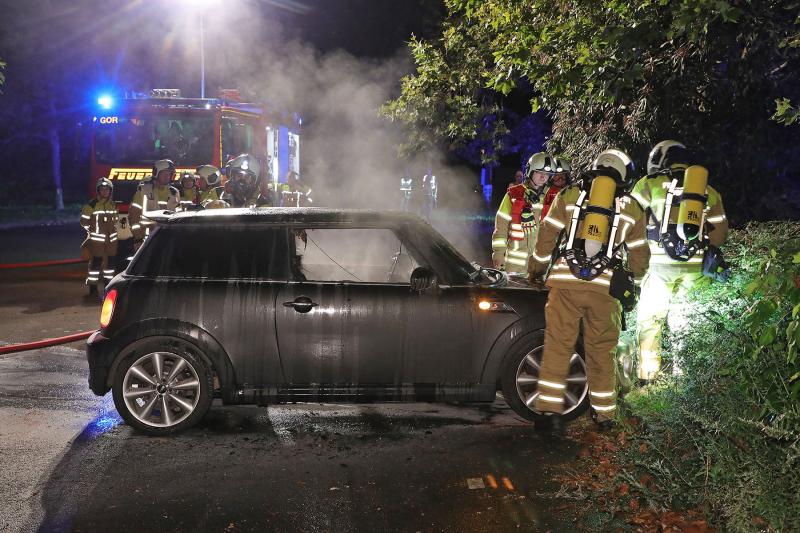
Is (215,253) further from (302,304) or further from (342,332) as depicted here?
(342,332)

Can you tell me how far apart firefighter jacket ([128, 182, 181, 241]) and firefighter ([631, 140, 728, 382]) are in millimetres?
7481

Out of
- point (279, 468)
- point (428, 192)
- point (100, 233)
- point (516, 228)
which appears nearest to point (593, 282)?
point (279, 468)

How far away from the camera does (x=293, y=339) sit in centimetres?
583

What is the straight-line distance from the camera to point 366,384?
5871 mm

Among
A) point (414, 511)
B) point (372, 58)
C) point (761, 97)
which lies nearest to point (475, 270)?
point (414, 511)

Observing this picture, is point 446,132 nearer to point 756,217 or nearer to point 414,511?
point 756,217

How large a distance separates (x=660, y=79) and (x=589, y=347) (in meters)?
6.71

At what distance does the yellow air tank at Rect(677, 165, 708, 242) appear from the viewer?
20.3ft

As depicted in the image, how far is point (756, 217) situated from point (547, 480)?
854 centimetres

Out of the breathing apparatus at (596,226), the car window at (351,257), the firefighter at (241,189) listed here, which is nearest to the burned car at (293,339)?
the car window at (351,257)

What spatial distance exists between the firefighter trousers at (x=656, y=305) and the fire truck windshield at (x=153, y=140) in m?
11.3

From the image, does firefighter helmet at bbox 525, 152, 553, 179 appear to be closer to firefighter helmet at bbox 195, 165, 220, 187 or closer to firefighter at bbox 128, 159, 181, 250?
firefighter at bbox 128, 159, 181, 250

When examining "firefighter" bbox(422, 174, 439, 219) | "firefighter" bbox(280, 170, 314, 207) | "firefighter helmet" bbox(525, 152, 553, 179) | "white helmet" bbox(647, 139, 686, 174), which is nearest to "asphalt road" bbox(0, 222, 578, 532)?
"white helmet" bbox(647, 139, 686, 174)

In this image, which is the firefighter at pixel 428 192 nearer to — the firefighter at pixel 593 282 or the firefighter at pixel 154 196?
the firefighter at pixel 154 196
